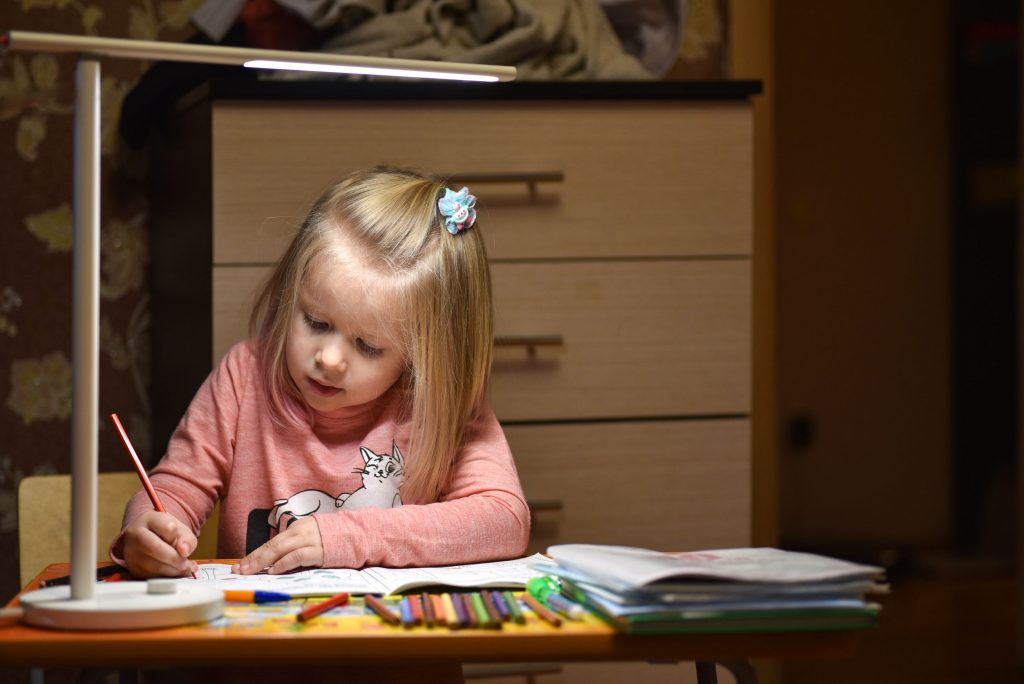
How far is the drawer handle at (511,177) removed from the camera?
1.59 m

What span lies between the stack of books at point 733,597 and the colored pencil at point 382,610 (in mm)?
145

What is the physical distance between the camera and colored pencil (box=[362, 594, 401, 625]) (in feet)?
2.59

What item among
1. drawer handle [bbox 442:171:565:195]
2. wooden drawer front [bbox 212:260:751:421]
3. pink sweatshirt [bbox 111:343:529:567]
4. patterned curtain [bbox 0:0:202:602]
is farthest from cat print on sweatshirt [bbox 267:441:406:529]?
patterned curtain [bbox 0:0:202:602]

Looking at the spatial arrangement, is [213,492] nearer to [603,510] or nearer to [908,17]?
[603,510]

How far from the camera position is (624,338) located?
1.64 m

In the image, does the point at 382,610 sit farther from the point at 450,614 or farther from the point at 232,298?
the point at 232,298

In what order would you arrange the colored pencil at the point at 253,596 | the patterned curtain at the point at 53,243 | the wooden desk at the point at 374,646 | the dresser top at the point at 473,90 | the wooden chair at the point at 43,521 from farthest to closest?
the patterned curtain at the point at 53,243
the dresser top at the point at 473,90
the wooden chair at the point at 43,521
the colored pencil at the point at 253,596
the wooden desk at the point at 374,646

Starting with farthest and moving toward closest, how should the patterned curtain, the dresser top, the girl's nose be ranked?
the patterned curtain, the dresser top, the girl's nose

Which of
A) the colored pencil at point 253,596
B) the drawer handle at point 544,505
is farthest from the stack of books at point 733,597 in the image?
the drawer handle at point 544,505

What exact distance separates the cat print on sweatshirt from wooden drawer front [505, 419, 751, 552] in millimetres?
377

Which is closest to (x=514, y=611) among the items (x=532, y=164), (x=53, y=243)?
(x=532, y=164)

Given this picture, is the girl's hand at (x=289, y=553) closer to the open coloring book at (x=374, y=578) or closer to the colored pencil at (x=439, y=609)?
the open coloring book at (x=374, y=578)

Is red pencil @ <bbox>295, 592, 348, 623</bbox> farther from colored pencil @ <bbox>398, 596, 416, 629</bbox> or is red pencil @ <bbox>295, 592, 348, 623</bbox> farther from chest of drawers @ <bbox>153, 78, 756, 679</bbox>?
chest of drawers @ <bbox>153, 78, 756, 679</bbox>

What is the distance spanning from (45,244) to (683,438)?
3.53 ft
